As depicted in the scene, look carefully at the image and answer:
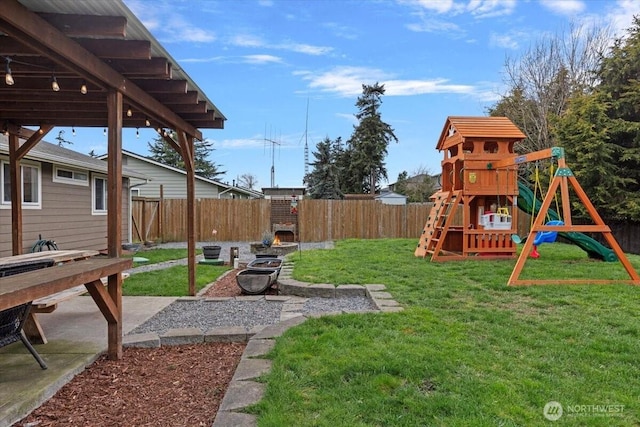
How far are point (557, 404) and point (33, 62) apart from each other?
452cm

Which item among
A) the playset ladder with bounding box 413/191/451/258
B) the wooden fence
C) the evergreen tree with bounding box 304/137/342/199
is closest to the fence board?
the wooden fence

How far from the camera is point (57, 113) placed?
5227mm

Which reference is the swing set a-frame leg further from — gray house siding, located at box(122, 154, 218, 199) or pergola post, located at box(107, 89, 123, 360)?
gray house siding, located at box(122, 154, 218, 199)

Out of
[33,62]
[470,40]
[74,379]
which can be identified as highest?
[470,40]

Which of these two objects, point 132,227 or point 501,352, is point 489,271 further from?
point 132,227

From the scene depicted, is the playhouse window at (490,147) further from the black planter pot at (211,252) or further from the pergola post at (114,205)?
the pergola post at (114,205)

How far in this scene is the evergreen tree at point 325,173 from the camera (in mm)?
29078

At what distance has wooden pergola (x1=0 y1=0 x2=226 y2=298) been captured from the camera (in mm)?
2609

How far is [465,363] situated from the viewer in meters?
2.78

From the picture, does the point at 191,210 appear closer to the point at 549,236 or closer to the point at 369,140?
the point at 549,236

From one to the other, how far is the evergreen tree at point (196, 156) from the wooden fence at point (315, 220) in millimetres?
17934

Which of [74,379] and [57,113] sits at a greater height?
[57,113]

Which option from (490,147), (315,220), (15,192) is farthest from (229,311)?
(315,220)

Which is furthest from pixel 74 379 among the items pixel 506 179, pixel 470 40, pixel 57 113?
pixel 470 40
